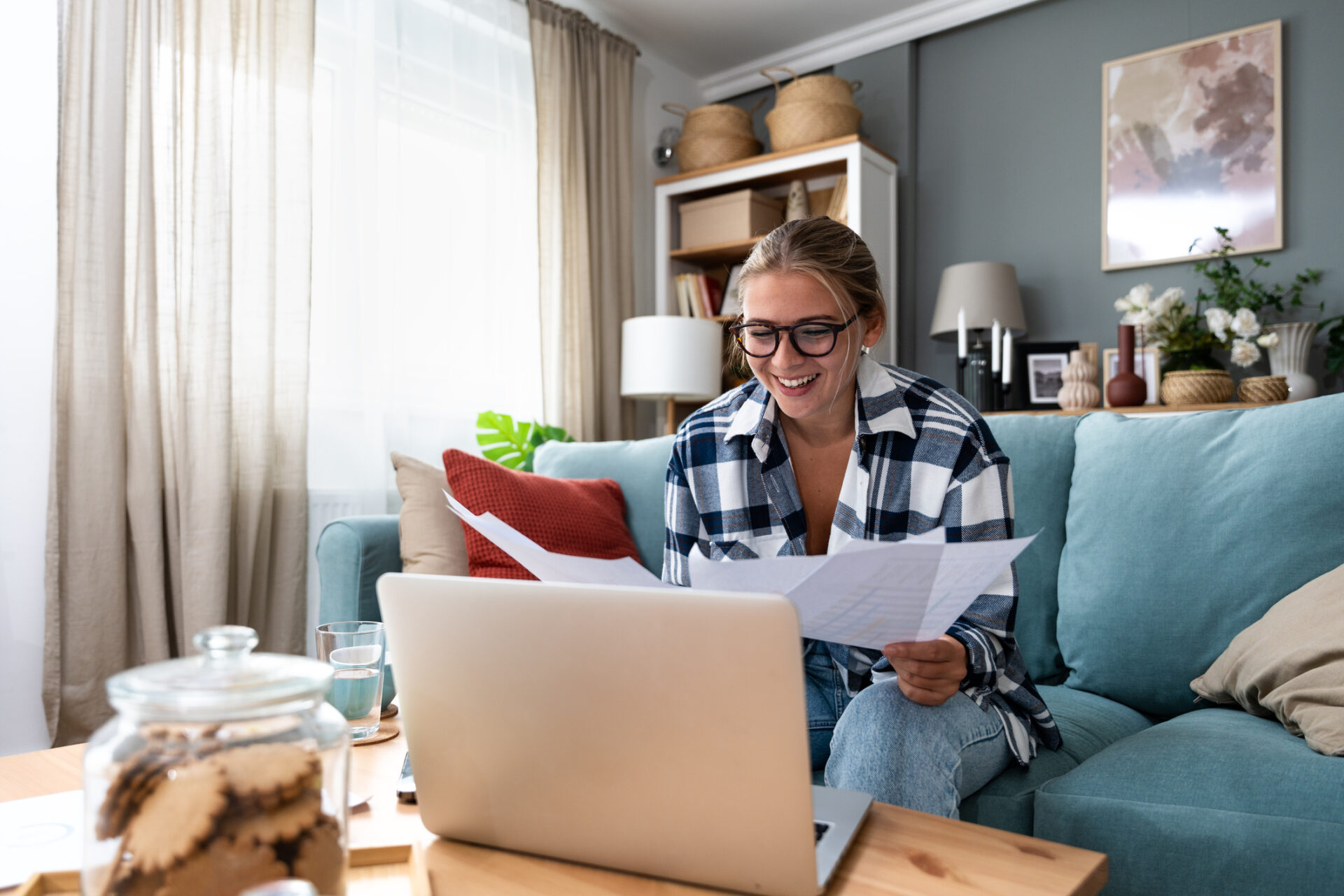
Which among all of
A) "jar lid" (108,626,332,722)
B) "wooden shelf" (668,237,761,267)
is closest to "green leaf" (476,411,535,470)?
"wooden shelf" (668,237,761,267)

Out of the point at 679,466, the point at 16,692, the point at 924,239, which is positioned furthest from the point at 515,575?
the point at 924,239

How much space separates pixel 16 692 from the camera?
1.98 meters

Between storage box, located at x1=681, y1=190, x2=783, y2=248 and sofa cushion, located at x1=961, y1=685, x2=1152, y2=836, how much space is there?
93.7 inches

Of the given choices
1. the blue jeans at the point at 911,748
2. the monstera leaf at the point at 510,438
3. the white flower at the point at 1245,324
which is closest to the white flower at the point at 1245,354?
the white flower at the point at 1245,324

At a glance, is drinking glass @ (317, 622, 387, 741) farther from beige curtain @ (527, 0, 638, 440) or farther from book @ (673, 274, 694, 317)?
book @ (673, 274, 694, 317)

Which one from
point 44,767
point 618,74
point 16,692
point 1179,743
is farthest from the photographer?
point 618,74

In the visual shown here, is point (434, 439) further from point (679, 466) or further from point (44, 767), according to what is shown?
point (44, 767)

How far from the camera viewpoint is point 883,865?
61 cm

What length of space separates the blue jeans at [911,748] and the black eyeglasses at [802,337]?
394 millimetres

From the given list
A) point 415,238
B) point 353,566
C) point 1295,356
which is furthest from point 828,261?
point 1295,356

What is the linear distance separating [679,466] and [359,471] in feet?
5.32

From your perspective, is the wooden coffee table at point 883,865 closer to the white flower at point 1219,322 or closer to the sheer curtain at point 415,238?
the sheer curtain at point 415,238

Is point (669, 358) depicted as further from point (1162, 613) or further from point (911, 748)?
point (911, 748)

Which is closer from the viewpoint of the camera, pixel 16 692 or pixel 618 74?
pixel 16 692
